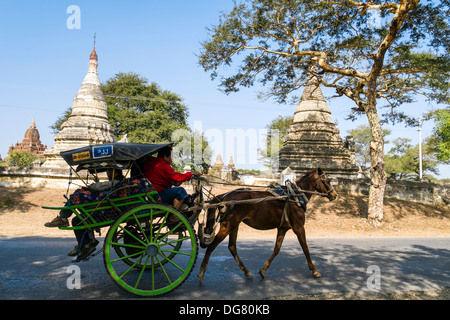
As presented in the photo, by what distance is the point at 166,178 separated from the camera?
4.95m

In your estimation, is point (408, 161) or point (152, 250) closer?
point (152, 250)

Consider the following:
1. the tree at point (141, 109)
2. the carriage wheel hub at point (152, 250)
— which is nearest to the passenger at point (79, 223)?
the carriage wheel hub at point (152, 250)

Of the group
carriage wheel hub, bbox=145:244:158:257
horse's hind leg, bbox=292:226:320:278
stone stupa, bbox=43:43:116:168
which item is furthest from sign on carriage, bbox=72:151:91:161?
stone stupa, bbox=43:43:116:168

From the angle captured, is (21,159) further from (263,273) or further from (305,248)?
(305,248)

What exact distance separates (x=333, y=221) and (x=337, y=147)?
8203 mm

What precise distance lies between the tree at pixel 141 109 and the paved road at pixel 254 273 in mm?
29551

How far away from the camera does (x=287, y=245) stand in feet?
27.4

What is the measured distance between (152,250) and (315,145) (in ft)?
57.3

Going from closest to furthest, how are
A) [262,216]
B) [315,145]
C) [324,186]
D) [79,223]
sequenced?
[79,223], [262,216], [324,186], [315,145]

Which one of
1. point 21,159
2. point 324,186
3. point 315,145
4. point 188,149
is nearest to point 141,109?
point 188,149

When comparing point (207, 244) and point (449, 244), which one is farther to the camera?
point (449, 244)

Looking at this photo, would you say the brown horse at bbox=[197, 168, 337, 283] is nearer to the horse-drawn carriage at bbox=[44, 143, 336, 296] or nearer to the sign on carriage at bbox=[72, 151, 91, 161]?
the horse-drawn carriage at bbox=[44, 143, 336, 296]
